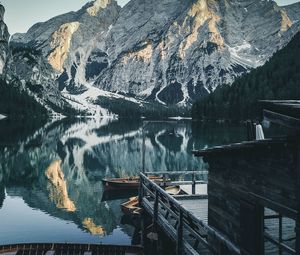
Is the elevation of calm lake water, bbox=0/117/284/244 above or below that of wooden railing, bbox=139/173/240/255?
below

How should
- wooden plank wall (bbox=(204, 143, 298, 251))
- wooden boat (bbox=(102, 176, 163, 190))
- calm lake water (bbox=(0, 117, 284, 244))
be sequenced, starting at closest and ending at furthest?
wooden plank wall (bbox=(204, 143, 298, 251))
calm lake water (bbox=(0, 117, 284, 244))
wooden boat (bbox=(102, 176, 163, 190))

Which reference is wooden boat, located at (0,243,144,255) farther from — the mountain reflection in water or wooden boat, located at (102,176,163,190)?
wooden boat, located at (102,176,163,190)

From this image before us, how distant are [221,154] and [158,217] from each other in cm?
857

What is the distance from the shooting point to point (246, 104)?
19400 centimetres

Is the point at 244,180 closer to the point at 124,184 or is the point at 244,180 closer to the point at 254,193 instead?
the point at 254,193

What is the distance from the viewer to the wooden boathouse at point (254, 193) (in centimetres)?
1241

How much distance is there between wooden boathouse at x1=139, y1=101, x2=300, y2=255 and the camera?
1241 cm

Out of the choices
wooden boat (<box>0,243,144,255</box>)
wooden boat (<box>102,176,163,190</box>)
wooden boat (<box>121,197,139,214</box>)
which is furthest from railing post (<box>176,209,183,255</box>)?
wooden boat (<box>102,176,163,190</box>)

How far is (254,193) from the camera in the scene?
15008 millimetres

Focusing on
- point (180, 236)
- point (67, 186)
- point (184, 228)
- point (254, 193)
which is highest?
point (254, 193)

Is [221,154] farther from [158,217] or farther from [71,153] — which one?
[71,153]

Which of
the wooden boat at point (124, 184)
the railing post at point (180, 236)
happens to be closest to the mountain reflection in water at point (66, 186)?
the wooden boat at point (124, 184)

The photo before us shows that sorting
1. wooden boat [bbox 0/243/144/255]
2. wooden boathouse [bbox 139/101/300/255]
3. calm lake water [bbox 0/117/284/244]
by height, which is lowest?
calm lake water [bbox 0/117/284/244]

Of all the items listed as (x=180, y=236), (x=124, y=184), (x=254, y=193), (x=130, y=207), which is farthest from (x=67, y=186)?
(x=254, y=193)
